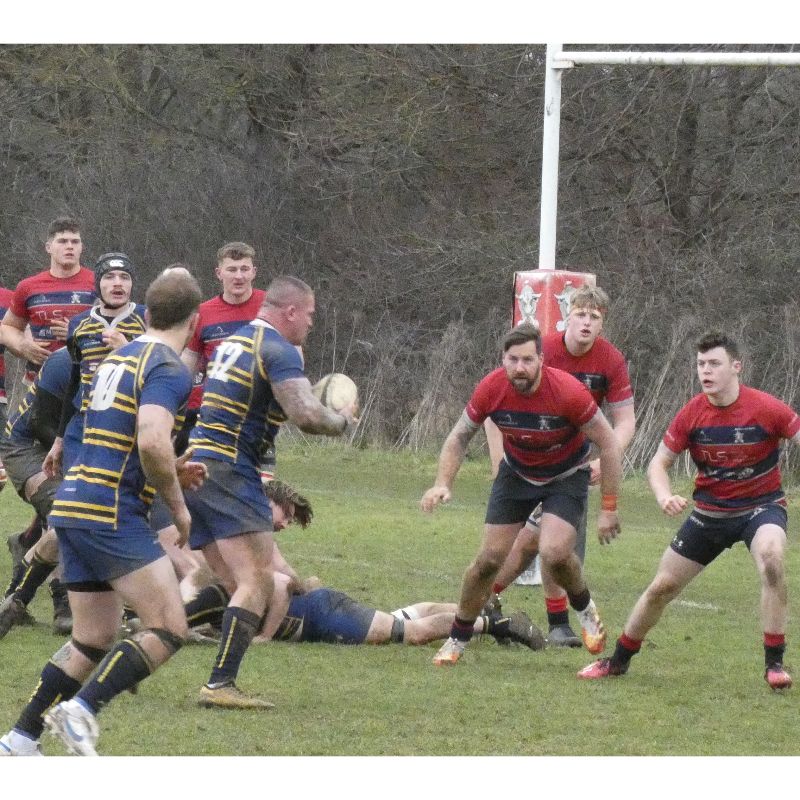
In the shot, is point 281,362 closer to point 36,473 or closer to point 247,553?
point 247,553

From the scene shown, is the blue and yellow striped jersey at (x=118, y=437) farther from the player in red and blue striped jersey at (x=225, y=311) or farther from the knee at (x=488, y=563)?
the player in red and blue striped jersey at (x=225, y=311)

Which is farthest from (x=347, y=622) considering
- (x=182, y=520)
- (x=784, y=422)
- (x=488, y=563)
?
Answer: (x=182, y=520)

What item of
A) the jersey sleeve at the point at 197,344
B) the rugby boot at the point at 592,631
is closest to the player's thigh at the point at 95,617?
the rugby boot at the point at 592,631

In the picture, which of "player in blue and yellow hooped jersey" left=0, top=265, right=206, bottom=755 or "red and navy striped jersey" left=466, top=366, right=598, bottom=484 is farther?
"red and navy striped jersey" left=466, top=366, right=598, bottom=484

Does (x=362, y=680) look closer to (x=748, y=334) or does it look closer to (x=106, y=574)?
(x=106, y=574)

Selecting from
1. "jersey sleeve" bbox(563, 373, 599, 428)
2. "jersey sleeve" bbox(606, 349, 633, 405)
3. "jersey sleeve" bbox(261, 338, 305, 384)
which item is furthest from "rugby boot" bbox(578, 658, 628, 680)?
"jersey sleeve" bbox(261, 338, 305, 384)

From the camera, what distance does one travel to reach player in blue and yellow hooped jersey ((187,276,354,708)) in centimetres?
703

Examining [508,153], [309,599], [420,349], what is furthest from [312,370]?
[309,599]

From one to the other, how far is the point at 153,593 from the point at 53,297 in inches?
201

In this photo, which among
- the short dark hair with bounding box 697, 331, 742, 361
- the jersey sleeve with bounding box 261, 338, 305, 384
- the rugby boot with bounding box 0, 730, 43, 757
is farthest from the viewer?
the short dark hair with bounding box 697, 331, 742, 361

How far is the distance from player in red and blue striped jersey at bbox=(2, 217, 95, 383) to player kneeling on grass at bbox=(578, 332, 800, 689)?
14.5 feet

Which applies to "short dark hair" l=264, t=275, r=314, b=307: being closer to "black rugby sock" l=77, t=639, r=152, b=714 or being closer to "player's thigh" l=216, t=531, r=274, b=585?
"player's thigh" l=216, t=531, r=274, b=585

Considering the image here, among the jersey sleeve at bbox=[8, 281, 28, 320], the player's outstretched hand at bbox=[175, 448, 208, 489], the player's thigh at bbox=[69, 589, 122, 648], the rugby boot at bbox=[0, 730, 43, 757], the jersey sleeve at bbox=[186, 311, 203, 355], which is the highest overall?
the jersey sleeve at bbox=[8, 281, 28, 320]

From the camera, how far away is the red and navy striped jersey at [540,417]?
27.4 ft
